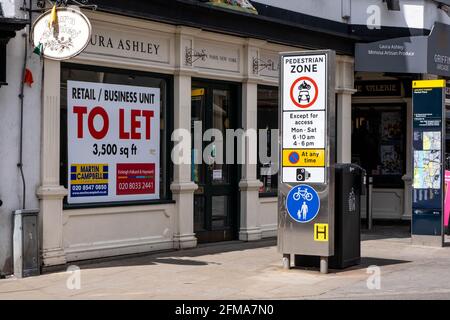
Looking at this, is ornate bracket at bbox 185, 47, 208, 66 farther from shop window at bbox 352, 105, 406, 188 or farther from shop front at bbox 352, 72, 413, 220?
shop window at bbox 352, 105, 406, 188

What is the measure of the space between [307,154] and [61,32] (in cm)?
368

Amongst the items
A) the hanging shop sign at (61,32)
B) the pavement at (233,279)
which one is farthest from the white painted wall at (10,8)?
the pavement at (233,279)

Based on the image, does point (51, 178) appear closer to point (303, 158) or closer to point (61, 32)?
point (61, 32)

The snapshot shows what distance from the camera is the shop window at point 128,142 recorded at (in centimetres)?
1071

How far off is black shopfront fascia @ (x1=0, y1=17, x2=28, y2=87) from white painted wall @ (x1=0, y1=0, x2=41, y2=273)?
0.42 ft

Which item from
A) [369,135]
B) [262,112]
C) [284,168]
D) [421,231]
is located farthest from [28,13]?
[369,135]

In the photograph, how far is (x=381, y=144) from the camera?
17.6 metres

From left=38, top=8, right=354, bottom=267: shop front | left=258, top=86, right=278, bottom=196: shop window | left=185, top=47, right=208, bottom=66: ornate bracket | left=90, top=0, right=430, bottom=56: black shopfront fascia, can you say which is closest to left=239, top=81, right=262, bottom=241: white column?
left=38, top=8, right=354, bottom=267: shop front

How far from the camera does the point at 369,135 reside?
1753 cm

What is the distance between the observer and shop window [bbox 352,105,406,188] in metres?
17.4

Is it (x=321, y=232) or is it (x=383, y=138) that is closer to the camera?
(x=321, y=232)

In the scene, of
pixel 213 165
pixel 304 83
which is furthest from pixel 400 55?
pixel 304 83

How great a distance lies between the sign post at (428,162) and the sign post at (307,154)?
12.3 feet

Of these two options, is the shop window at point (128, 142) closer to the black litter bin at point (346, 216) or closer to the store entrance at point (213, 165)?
the store entrance at point (213, 165)
